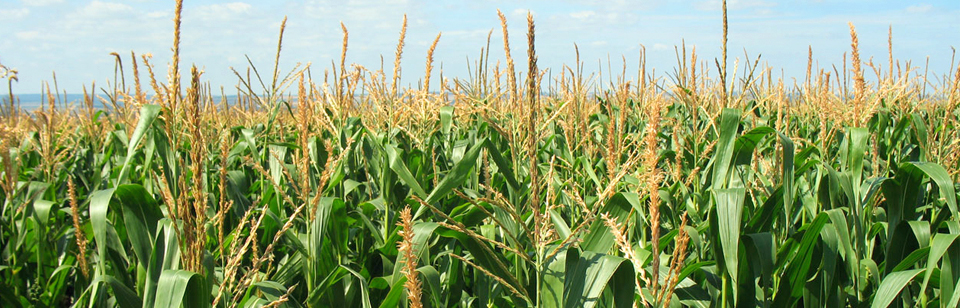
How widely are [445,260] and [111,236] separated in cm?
120

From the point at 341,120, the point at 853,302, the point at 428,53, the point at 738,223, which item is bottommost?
the point at 853,302

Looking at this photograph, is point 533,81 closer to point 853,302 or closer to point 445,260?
point 445,260

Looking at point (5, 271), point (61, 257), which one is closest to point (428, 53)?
point (61, 257)

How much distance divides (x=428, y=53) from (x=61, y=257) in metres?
1.77

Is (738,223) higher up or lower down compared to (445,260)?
higher up

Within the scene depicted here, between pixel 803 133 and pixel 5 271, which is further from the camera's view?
pixel 803 133

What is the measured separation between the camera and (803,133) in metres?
4.72

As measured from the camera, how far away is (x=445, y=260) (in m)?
2.19

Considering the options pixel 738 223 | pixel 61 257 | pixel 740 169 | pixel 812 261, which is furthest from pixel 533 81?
pixel 61 257

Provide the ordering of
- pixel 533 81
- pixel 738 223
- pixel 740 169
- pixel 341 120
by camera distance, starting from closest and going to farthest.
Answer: pixel 533 81
pixel 738 223
pixel 740 169
pixel 341 120

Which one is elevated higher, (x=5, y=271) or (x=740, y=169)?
(x=740, y=169)

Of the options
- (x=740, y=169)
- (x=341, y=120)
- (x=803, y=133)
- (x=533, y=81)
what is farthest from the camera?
(x=803, y=133)

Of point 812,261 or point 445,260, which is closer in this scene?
point 812,261

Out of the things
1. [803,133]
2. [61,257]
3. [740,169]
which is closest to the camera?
[740,169]
